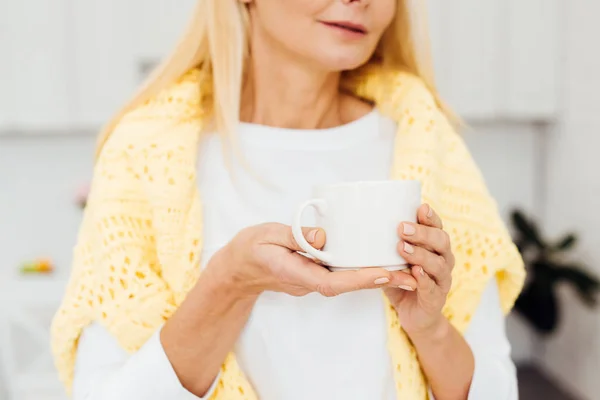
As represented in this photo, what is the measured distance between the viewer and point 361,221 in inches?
21.6

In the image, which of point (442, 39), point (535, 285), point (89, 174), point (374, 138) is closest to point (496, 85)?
point (442, 39)

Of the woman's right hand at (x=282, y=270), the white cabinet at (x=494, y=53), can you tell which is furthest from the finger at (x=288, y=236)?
the white cabinet at (x=494, y=53)

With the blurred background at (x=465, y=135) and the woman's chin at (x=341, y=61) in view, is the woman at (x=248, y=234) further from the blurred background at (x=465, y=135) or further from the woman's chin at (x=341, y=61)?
the blurred background at (x=465, y=135)

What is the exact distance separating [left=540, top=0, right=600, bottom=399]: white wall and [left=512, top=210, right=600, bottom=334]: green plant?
0.08m

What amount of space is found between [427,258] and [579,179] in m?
1.50

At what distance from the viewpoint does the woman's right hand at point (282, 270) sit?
21.6 inches

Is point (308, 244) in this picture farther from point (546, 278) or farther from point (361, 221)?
point (546, 278)

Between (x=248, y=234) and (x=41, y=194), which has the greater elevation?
(x=248, y=234)

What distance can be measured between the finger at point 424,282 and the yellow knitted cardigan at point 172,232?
0.16 metres

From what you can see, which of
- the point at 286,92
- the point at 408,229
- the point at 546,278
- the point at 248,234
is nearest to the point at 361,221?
the point at 408,229

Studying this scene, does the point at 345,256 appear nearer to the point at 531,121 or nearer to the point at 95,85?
the point at 95,85

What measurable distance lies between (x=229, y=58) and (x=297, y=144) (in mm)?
155

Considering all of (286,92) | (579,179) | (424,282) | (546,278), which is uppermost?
(286,92)

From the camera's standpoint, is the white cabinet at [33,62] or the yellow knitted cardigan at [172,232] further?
the white cabinet at [33,62]
